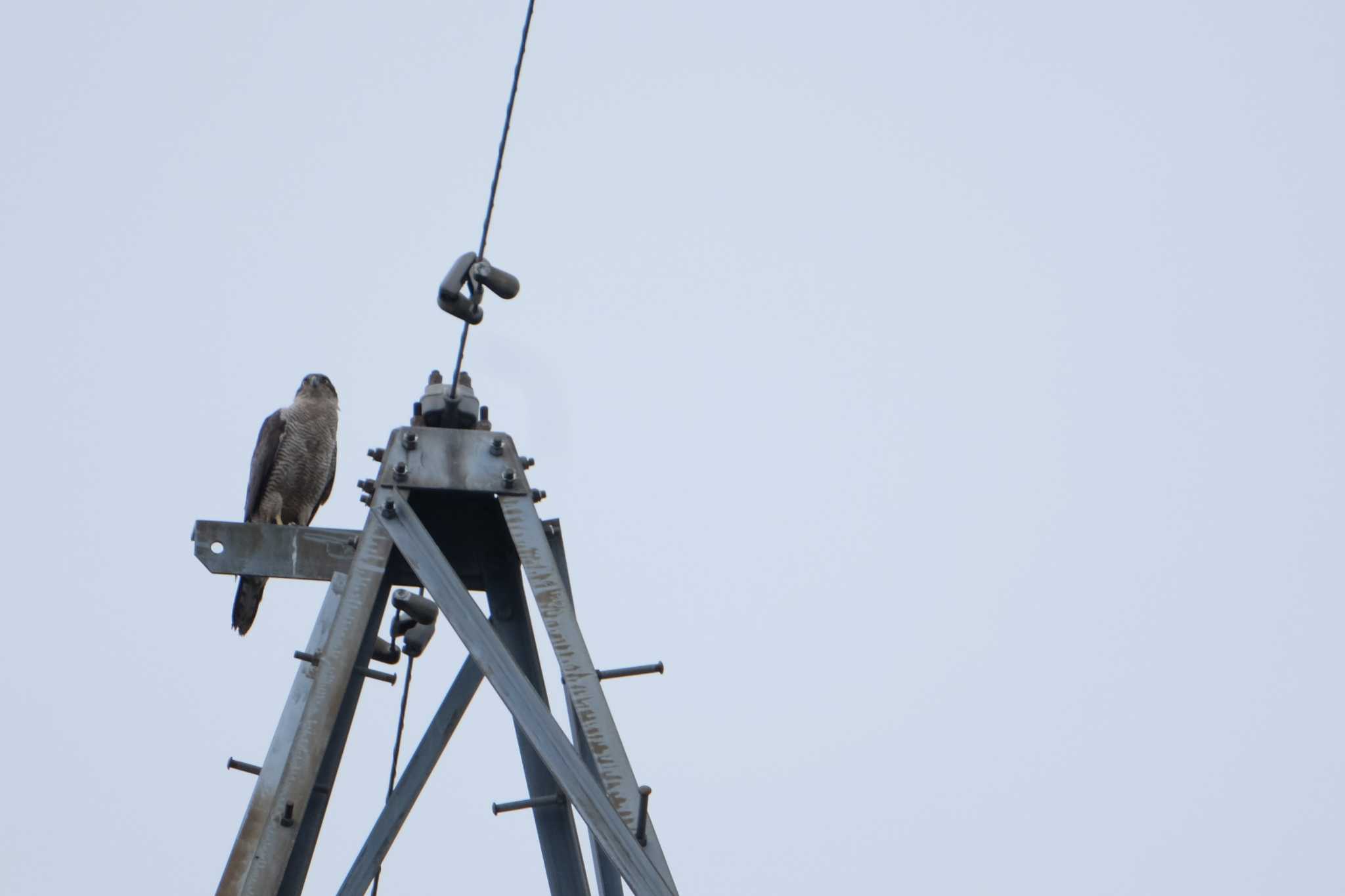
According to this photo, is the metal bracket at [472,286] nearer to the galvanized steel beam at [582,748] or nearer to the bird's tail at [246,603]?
the galvanized steel beam at [582,748]

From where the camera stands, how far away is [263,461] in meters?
9.79

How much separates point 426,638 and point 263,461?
18.0 ft

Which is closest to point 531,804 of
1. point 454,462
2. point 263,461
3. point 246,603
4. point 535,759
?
point 535,759

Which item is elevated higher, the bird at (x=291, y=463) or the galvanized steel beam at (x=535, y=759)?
the bird at (x=291, y=463)

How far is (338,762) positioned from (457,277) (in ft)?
4.08

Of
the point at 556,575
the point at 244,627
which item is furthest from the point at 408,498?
the point at 244,627

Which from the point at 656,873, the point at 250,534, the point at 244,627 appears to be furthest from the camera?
the point at 244,627

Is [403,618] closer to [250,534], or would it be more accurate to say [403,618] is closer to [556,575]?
[250,534]

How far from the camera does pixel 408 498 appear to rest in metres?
4.07

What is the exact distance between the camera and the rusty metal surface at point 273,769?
11.9 feet

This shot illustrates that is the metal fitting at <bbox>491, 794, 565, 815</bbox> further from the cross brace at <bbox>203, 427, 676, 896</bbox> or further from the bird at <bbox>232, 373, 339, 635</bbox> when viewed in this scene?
the bird at <bbox>232, 373, 339, 635</bbox>

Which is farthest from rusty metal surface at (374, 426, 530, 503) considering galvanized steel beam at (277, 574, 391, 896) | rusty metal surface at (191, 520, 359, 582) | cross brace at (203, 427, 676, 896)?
rusty metal surface at (191, 520, 359, 582)

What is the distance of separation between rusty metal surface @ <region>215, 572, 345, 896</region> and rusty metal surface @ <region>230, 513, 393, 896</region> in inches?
1.3

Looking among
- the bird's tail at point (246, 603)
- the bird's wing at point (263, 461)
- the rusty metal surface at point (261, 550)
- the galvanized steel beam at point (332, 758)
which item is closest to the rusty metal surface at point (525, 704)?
the galvanized steel beam at point (332, 758)
